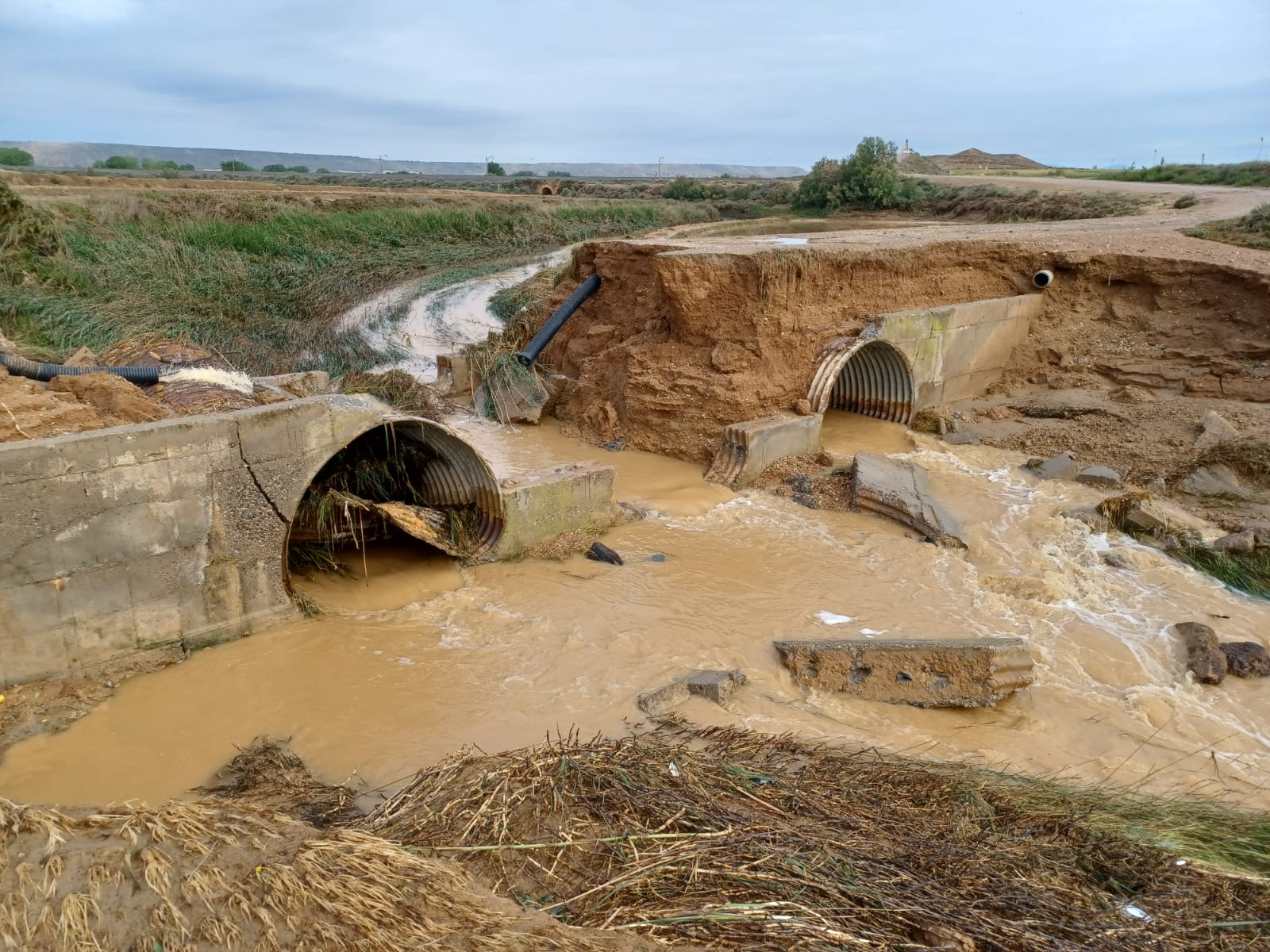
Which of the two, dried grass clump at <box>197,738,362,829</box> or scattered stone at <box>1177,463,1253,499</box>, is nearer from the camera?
dried grass clump at <box>197,738,362,829</box>

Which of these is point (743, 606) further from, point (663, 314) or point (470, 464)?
point (663, 314)

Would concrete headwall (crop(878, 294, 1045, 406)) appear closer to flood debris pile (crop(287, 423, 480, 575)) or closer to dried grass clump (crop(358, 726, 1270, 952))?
→ flood debris pile (crop(287, 423, 480, 575))

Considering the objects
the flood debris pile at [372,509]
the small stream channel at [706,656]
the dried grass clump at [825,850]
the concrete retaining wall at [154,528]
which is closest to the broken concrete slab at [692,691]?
the small stream channel at [706,656]

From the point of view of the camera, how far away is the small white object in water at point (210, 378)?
764 centimetres

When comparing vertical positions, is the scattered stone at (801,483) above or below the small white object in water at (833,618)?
above

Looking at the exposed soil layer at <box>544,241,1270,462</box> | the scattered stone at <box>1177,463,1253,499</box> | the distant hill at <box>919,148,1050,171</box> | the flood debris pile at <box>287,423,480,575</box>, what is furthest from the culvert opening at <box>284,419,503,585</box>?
the distant hill at <box>919,148,1050,171</box>

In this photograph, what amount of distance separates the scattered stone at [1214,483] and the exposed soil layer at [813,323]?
8.76 ft

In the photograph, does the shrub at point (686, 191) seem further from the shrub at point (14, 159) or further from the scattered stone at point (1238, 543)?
the shrub at point (14, 159)

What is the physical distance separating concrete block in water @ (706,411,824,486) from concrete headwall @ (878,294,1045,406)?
1.84m

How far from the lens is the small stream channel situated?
5258 mm

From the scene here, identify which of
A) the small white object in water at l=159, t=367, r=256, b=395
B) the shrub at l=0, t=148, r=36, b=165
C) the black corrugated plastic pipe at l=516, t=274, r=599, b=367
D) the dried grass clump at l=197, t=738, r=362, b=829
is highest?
the shrub at l=0, t=148, r=36, b=165

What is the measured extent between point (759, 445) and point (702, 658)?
419 centimetres

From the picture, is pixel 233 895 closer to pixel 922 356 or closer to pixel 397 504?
pixel 397 504

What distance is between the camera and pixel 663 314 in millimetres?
11852
